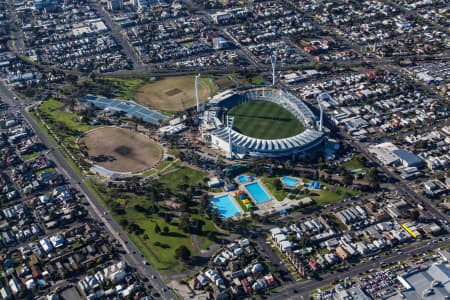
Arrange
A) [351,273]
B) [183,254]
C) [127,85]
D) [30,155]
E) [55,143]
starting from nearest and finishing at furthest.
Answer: [351,273] → [183,254] → [30,155] → [55,143] → [127,85]

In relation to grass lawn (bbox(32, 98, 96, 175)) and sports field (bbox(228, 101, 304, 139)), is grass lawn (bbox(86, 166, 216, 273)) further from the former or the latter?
sports field (bbox(228, 101, 304, 139))

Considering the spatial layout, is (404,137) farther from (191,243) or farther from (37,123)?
(37,123)

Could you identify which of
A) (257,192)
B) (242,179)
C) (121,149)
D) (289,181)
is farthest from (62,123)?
(289,181)

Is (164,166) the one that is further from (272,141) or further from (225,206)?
(272,141)

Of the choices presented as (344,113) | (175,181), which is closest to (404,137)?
(344,113)

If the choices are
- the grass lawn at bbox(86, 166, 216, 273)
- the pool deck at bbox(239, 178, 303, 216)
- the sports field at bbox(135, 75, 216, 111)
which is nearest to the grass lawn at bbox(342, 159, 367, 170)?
the pool deck at bbox(239, 178, 303, 216)

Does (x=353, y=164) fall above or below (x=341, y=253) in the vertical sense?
above

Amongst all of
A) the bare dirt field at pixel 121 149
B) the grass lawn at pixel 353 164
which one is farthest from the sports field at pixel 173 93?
the grass lawn at pixel 353 164
